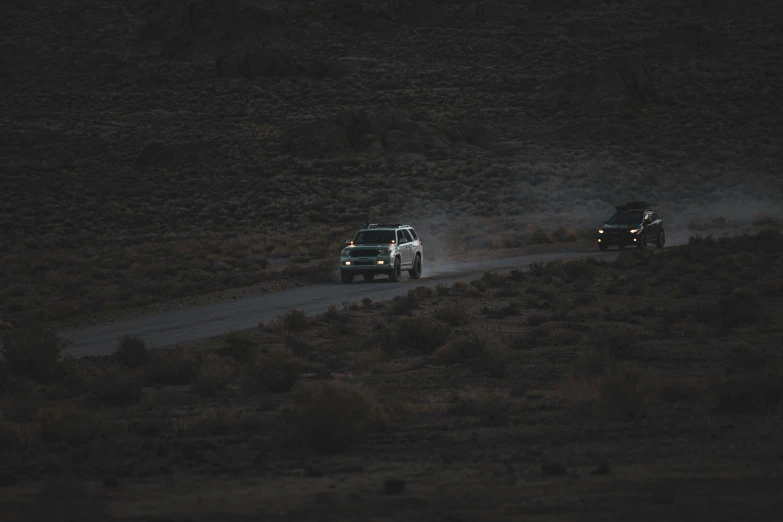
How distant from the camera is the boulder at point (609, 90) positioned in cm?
9425

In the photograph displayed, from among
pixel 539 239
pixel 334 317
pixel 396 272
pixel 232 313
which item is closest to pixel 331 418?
pixel 334 317

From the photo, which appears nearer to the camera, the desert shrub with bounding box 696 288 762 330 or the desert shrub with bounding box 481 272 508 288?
the desert shrub with bounding box 696 288 762 330

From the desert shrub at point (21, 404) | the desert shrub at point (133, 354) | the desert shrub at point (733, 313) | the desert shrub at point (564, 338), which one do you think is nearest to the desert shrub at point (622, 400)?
the desert shrub at point (21, 404)

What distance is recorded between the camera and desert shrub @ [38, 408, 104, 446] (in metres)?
13.1

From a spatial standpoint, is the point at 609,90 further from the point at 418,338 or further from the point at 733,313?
the point at 418,338

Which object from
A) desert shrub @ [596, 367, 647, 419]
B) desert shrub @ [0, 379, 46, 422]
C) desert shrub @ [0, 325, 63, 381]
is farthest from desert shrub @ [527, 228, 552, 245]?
desert shrub @ [596, 367, 647, 419]

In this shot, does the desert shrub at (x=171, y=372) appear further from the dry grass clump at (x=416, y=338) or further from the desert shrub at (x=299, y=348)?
the dry grass clump at (x=416, y=338)

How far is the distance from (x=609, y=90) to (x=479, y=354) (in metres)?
80.2

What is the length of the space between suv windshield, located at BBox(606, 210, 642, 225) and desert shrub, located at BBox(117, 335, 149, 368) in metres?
29.1

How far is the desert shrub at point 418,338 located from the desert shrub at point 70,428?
864 cm

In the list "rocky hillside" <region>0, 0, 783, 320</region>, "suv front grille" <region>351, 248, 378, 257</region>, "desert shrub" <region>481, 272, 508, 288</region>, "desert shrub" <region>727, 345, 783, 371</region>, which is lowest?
"desert shrub" <region>727, 345, 783, 371</region>

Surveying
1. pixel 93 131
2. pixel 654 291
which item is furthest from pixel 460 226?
pixel 93 131

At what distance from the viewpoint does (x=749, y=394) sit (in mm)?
13406

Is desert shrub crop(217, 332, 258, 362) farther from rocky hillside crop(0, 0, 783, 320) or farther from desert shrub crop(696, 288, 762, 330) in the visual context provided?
rocky hillside crop(0, 0, 783, 320)
